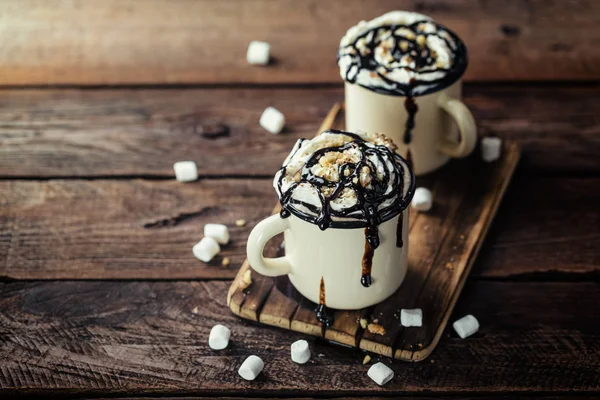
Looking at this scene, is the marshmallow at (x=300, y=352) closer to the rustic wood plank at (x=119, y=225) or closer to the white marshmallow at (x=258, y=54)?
the rustic wood plank at (x=119, y=225)

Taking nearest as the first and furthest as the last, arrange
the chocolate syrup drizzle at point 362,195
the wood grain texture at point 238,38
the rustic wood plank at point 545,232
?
the chocolate syrup drizzle at point 362,195, the rustic wood plank at point 545,232, the wood grain texture at point 238,38

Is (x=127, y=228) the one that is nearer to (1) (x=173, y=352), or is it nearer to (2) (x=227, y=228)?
(2) (x=227, y=228)

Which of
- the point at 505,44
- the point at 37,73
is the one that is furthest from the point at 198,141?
the point at 505,44

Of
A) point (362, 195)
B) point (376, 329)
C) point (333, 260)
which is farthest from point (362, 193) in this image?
point (376, 329)

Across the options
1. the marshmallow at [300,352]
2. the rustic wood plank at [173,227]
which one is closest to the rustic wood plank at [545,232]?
the rustic wood plank at [173,227]

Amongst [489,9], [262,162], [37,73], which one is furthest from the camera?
[489,9]

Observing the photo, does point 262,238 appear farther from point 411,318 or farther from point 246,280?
point 411,318
